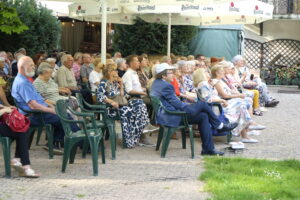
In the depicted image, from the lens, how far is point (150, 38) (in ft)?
74.8

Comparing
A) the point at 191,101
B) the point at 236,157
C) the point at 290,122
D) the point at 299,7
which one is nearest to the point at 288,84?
the point at 299,7

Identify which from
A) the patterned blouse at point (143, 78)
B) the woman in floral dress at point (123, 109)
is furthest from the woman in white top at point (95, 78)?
the woman in floral dress at point (123, 109)

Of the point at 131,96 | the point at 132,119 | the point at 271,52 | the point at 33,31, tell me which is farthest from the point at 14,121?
the point at 271,52

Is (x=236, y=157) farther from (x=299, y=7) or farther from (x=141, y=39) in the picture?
(x=299, y=7)

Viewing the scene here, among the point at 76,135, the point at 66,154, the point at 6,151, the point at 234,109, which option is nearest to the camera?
the point at 6,151

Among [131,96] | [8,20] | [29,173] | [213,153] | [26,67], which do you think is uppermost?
[8,20]

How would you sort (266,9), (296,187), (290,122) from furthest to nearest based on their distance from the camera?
(266,9) < (290,122) < (296,187)

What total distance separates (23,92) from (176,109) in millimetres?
2430

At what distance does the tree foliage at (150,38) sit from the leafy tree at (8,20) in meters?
11.8

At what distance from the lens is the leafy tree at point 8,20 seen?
10648 millimetres

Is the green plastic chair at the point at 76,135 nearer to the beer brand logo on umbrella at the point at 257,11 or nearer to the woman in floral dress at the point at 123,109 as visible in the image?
the woman in floral dress at the point at 123,109

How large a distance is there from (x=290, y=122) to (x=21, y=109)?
7500mm

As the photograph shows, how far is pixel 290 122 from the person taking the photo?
14.4m

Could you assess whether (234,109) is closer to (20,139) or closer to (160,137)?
(160,137)
